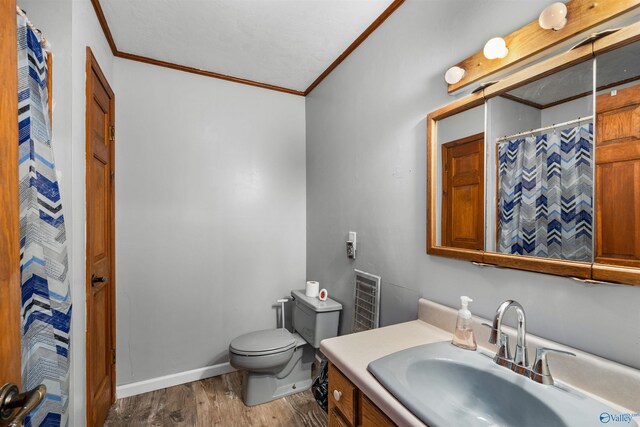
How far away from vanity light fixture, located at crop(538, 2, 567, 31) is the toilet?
1.76 meters

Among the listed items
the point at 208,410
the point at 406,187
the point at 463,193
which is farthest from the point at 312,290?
the point at 463,193

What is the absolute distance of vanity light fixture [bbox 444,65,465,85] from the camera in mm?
1204

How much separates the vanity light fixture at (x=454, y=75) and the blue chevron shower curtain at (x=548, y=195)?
13.6 inches

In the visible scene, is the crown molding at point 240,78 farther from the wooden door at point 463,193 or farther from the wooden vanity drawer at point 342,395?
the wooden vanity drawer at point 342,395

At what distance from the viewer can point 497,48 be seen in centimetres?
103

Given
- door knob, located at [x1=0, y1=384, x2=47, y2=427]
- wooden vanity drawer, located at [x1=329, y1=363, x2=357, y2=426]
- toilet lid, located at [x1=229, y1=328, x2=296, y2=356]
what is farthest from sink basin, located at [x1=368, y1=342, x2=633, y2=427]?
toilet lid, located at [x1=229, y1=328, x2=296, y2=356]

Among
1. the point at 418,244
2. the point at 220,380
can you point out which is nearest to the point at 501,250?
the point at 418,244

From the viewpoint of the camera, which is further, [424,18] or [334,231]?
[334,231]

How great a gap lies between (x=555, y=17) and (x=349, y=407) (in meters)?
1.39

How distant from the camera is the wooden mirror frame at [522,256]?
2.56ft

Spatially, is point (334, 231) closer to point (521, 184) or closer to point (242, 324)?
point (242, 324)

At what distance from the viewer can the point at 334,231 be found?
2191 millimetres

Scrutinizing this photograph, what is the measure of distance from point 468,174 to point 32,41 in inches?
63.2

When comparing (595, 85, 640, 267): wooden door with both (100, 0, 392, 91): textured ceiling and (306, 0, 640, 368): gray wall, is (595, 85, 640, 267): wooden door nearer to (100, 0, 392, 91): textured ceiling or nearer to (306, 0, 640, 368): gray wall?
(306, 0, 640, 368): gray wall
